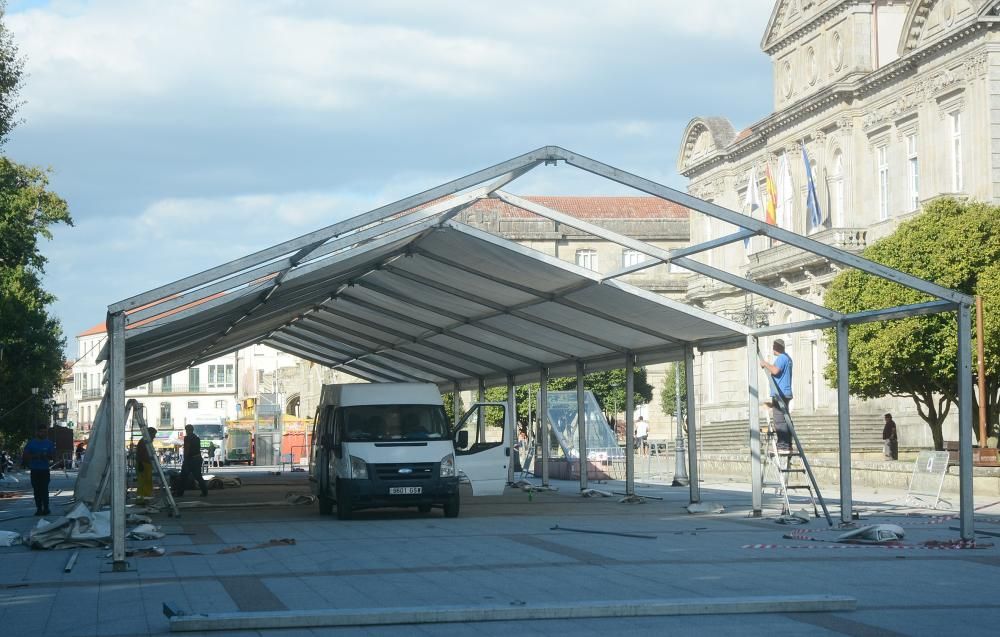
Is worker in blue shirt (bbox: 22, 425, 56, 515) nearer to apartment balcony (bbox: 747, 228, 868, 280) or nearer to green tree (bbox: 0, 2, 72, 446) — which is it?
green tree (bbox: 0, 2, 72, 446)

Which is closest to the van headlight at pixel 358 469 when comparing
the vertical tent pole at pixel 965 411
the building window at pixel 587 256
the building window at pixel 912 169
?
the vertical tent pole at pixel 965 411

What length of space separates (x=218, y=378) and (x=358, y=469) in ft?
369

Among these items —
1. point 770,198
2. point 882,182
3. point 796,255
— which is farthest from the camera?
point 770,198

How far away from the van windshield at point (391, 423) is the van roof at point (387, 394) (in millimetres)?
85

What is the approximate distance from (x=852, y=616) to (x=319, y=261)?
10438 mm

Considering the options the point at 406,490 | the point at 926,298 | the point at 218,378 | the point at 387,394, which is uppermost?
the point at 218,378

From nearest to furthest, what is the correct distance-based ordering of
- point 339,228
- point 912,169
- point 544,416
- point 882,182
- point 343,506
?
point 339,228
point 343,506
point 544,416
point 912,169
point 882,182

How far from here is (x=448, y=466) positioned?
2164 cm

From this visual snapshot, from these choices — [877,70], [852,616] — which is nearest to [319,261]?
[852,616]

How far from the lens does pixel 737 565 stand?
1355 centimetres

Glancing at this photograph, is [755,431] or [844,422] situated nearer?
[844,422]

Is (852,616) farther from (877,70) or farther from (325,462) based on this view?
(877,70)

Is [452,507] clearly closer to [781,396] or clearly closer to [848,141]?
[781,396]

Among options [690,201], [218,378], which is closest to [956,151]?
[690,201]
